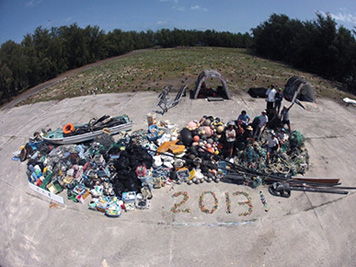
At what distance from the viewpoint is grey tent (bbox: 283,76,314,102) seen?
1442 centimetres

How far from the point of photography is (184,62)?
30734 millimetres

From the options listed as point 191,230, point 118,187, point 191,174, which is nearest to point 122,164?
point 118,187

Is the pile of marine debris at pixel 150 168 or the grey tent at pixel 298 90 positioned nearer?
the pile of marine debris at pixel 150 168

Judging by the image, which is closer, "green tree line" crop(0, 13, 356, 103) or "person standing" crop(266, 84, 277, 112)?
"person standing" crop(266, 84, 277, 112)

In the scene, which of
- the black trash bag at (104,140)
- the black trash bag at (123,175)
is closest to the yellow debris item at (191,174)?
the black trash bag at (123,175)

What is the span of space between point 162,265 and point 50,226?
4.34 m

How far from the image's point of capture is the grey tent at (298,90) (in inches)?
568

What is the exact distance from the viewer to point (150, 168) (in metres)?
9.28

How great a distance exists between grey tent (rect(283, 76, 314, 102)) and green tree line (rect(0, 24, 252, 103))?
28.3 metres

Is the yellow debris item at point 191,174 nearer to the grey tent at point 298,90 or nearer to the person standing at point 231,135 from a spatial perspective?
the person standing at point 231,135

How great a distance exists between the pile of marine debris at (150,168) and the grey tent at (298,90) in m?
6.01

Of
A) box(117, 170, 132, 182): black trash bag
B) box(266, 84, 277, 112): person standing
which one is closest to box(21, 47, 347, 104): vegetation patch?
box(266, 84, 277, 112): person standing

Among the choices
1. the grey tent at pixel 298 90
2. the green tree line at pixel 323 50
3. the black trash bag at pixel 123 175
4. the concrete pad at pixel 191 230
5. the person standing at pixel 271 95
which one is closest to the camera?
the concrete pad at pixel 191 230

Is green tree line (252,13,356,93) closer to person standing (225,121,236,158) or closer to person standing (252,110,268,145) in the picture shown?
person standing (252,110,268,145)
